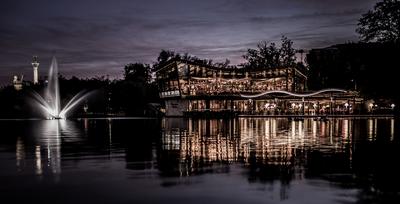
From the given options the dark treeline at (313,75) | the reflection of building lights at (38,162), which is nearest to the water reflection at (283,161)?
the reflection of building lights at (38,162)

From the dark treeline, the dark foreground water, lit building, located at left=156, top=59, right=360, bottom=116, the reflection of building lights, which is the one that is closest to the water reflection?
the dark foreground water

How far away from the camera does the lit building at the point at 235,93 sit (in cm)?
10475

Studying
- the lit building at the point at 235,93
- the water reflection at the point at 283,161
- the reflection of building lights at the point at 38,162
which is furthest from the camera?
the lit building at the point at 235,93

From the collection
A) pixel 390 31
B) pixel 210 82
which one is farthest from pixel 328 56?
pixel 390 31

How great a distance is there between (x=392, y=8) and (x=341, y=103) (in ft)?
178

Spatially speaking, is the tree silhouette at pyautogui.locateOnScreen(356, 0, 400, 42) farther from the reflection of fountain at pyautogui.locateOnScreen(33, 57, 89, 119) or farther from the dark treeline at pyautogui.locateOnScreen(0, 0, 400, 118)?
the reflection of fountain at pyautogui.locateOnScreen(33, 57, 89, 119)

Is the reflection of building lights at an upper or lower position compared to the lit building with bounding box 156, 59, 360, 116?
lower

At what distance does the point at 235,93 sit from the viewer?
10794 centimetres

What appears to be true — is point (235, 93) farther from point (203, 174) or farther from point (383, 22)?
point (203, 174)

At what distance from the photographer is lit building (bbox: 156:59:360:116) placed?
105 metres

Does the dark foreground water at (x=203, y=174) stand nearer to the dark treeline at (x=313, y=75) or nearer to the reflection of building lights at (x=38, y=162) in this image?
the reflection of building lights at (x=38, y=162)

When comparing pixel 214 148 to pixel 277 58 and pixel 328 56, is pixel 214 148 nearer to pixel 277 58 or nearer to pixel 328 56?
pixel 328 56

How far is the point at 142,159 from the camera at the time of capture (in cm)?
2258

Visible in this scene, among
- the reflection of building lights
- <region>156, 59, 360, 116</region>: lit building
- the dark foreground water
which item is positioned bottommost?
the dark foreground water
